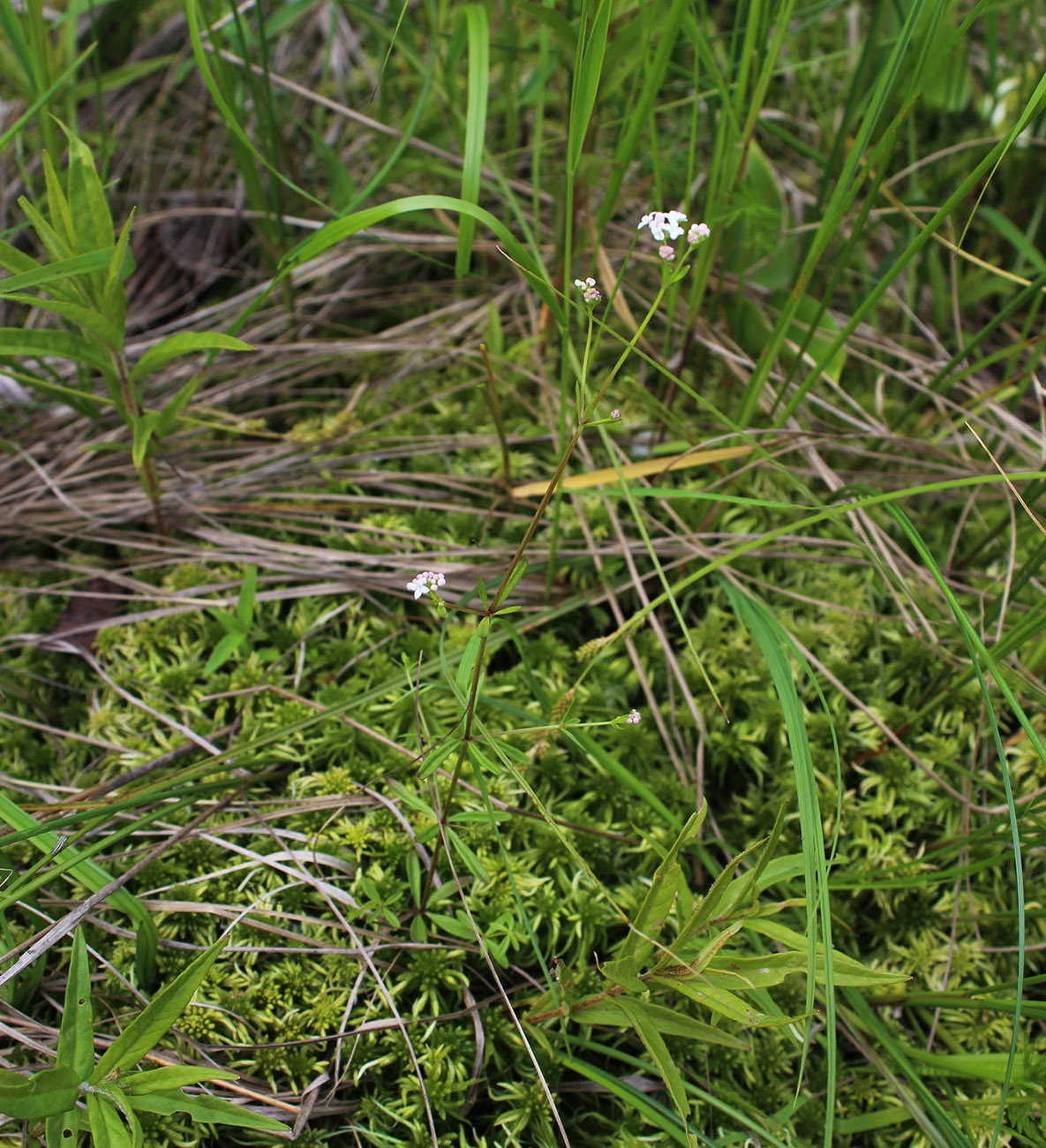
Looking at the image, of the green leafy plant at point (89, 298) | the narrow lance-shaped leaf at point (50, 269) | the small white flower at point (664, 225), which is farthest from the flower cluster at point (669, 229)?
the narrow lance-shaped leaf at point (50, 269)

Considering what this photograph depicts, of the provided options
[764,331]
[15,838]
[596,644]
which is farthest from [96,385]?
[764,331]

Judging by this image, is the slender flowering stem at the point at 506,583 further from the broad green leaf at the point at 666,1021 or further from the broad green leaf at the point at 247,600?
the broad green leaf at the point at 247,600

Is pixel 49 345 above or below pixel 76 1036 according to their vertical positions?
above

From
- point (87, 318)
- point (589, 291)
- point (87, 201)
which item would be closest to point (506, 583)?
point (589, 291)

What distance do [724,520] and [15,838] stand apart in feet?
5.36

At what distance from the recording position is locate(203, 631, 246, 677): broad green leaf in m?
1.68

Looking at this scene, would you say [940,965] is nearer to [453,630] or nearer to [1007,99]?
[453,630]

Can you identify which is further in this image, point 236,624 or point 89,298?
point 236,624

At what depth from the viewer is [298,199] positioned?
7.88 feet

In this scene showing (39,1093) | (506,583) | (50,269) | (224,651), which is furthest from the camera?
(224,651)

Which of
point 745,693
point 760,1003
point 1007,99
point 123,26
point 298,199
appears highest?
point 1007,99

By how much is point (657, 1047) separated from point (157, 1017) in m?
0.69

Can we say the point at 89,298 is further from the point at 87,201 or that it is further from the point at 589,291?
the point at 589,291

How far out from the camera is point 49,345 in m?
1.56
